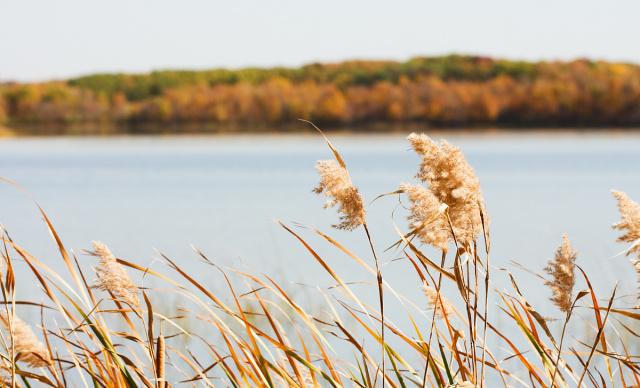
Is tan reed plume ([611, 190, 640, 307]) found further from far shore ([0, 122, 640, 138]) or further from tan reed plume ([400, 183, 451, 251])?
far shore ([0, 122, 640, 138])

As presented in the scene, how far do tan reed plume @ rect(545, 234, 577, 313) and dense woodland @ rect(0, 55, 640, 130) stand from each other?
57123mm

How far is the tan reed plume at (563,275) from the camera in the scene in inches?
58.7

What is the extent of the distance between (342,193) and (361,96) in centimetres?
6156

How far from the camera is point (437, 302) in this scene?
65.6 inches

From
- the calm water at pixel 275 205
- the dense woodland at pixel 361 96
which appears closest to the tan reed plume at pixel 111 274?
the calm water at pixel 275 205

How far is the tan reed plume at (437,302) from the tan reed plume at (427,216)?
0.61ft

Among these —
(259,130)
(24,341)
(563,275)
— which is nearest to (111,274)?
(24,341)

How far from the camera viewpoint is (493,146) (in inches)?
2099

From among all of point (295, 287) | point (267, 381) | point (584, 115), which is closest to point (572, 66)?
point (584, 115)

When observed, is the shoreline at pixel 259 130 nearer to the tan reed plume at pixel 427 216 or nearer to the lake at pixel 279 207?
the lake at pixel 279 207

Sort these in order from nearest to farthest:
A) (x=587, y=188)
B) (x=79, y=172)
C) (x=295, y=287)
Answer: (x=295, y=287) → (x=587, y=188) → (x=79, y=172)

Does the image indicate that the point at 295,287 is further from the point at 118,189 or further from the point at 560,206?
the point at 118,189

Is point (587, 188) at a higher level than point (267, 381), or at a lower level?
lower

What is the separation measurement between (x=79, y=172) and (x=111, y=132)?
125ft
